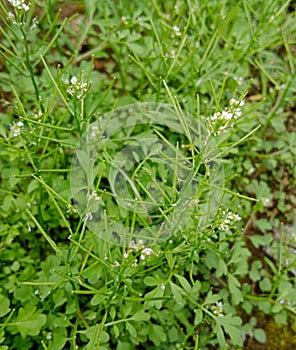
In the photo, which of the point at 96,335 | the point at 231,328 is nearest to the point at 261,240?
the point at 231,328

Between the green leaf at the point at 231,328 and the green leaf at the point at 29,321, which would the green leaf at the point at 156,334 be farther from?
the green leaf at the point at 29,321

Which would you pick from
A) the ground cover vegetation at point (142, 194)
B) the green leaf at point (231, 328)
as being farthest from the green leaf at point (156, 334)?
the green leaf at point (231, 328)

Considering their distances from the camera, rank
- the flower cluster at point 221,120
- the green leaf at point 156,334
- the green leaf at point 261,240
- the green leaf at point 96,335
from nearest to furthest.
Answer: the flower cluster at point 221,120
the green leaf at point 96,335
the green leaf at point 156,334
the green leaf at point 261,240

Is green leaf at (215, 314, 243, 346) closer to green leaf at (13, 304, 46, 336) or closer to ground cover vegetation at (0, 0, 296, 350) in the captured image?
ground cover vegetation at (0, 0, 296, 350)

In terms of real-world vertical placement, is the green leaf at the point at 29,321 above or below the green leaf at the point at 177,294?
below

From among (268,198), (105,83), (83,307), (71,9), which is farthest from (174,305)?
(71,9)

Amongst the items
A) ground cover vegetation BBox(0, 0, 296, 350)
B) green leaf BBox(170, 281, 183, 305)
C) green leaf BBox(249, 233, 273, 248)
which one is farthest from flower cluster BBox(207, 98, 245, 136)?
green leaf BBox(249, 233, 273, 248)

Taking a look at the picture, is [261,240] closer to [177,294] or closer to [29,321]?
[177,294]

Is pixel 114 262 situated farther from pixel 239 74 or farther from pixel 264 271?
pixel 239 74
